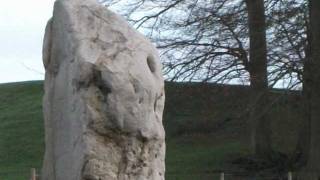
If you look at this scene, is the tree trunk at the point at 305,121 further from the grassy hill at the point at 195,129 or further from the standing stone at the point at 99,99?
the standing stone at the point at 99,99

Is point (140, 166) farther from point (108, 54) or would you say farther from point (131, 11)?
point (131, 11)

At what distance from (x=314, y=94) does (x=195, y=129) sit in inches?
432

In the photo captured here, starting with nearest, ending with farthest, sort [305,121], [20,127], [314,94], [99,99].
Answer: [99,99] → [314,94] → [305,121] → [20,127]

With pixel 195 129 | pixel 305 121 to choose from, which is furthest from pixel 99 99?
pixel 195 129

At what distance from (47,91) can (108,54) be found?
2.32 ft

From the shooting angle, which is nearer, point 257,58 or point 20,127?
point 257,58

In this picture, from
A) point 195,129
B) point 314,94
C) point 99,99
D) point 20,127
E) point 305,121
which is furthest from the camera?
point 20,127

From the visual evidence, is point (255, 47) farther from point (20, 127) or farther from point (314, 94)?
point (20, 127)

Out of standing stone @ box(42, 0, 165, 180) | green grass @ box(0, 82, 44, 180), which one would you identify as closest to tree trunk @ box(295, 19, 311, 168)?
green grass @ box(0, 82, 44, 180)

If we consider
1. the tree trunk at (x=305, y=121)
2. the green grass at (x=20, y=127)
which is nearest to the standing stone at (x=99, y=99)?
the tree trunk at (x=305, y=121)

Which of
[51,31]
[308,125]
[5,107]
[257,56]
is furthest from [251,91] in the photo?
[5,107]

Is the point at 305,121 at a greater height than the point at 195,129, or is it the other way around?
the point at 195,129

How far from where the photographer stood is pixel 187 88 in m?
25.9

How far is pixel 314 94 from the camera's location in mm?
23328
